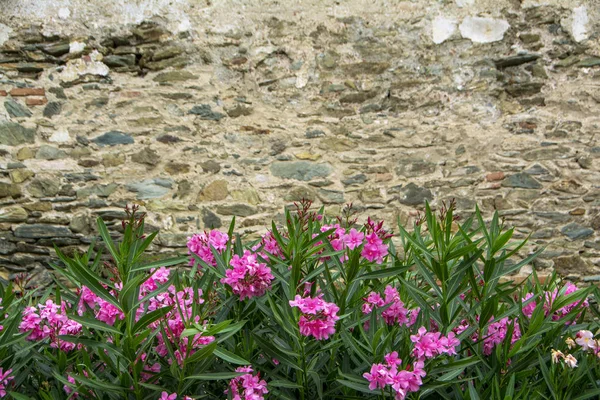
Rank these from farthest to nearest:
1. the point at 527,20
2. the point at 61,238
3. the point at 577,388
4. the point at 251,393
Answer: the point at 527,20
the point at 61,238
the point at 577,388
the point at 251,393

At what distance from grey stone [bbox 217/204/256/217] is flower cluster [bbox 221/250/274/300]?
2552 mm

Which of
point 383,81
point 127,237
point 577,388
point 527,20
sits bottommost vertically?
point 577,388

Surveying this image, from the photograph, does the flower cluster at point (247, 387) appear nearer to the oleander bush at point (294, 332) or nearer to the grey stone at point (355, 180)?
the oleander bush at point (294, 332)

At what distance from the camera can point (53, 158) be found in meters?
4.13

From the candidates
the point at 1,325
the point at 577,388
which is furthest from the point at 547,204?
the point at 1,325

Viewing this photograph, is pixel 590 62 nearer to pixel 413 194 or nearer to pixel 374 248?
pixel 413 194

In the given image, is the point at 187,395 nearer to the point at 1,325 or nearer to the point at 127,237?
the point at 127,237

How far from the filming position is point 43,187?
161 inches

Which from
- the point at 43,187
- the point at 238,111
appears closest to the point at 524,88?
the point at 238,111

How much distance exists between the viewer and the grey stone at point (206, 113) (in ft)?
14.0

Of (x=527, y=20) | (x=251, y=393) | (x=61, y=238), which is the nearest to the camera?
(x=251, y=393)

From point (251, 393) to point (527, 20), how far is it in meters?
3.75

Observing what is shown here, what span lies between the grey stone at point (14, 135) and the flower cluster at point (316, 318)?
3.29 meters

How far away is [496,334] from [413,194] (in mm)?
2623
